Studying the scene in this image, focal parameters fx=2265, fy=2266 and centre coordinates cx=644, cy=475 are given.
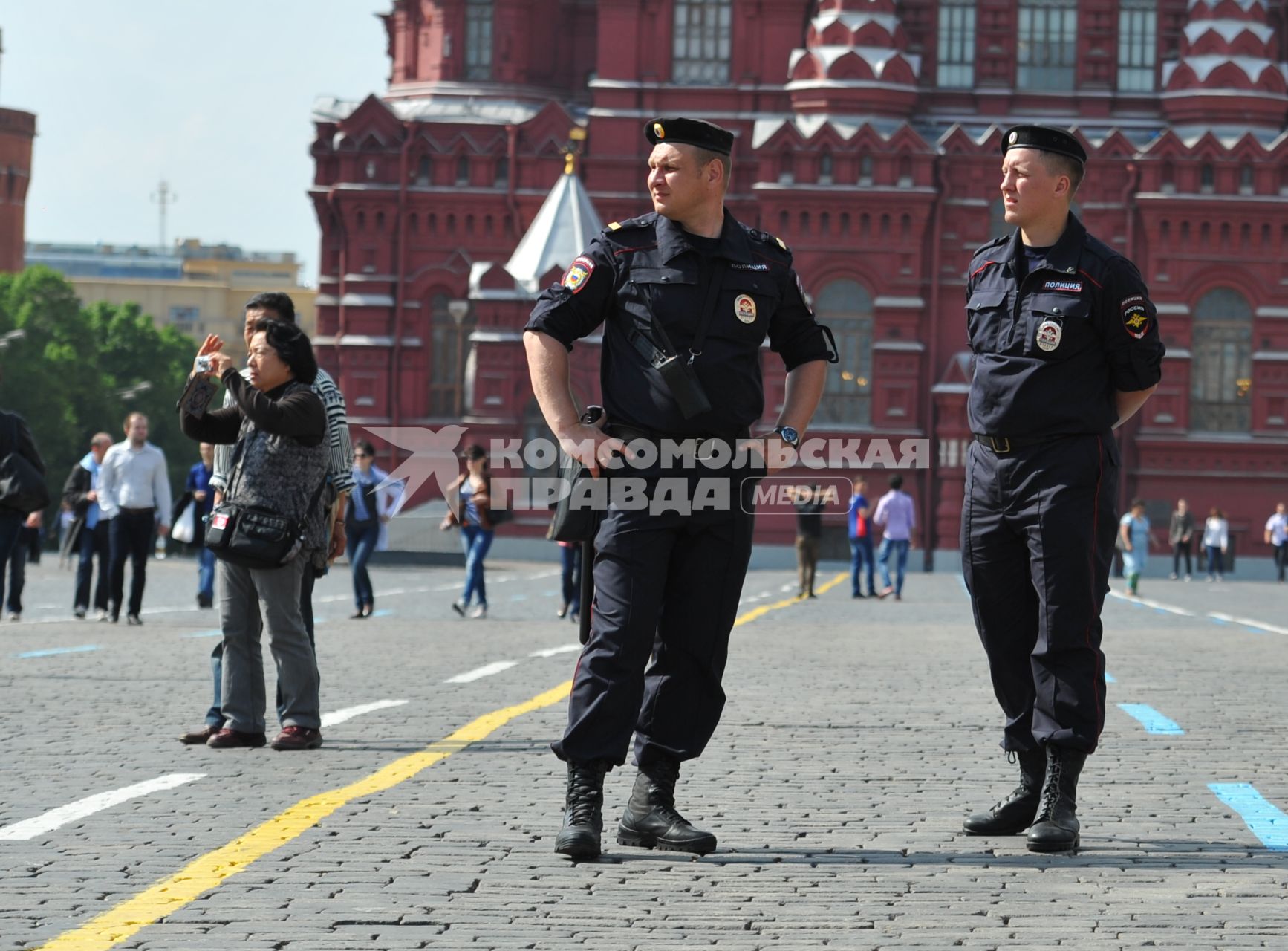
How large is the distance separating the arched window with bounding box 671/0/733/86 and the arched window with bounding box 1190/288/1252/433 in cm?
1390

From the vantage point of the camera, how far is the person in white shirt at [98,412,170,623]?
1914 cm

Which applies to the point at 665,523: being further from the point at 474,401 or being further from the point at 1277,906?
the point at 474,401

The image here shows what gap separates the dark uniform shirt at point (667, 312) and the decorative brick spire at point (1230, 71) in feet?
176

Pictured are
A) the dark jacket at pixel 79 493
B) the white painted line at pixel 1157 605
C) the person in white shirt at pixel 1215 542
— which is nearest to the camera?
the dark jacket at pixel 79 493

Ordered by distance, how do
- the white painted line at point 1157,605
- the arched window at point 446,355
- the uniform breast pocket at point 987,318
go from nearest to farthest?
the uniform breast pocket at point 987,318
the white painted line at point 1157,605
the arched window at point 446,355

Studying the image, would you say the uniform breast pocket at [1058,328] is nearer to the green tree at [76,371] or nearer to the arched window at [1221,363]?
the arched window at [1221,363]

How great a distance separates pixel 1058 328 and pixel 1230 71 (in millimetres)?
53307

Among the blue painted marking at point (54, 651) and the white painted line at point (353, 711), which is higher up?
the white painted line at point (353, 711)

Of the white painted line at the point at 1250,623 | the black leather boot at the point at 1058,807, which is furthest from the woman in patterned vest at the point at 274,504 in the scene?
the white painted line at the point at 1250,623

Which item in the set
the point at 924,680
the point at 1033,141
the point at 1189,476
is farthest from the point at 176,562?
the point at 1033,141

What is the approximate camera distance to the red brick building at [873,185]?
56.8 m

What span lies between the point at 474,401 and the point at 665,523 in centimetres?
5026

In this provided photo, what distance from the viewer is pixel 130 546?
19.5 m

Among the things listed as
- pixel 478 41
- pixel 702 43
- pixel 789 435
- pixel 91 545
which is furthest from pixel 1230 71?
pixel 789 435
